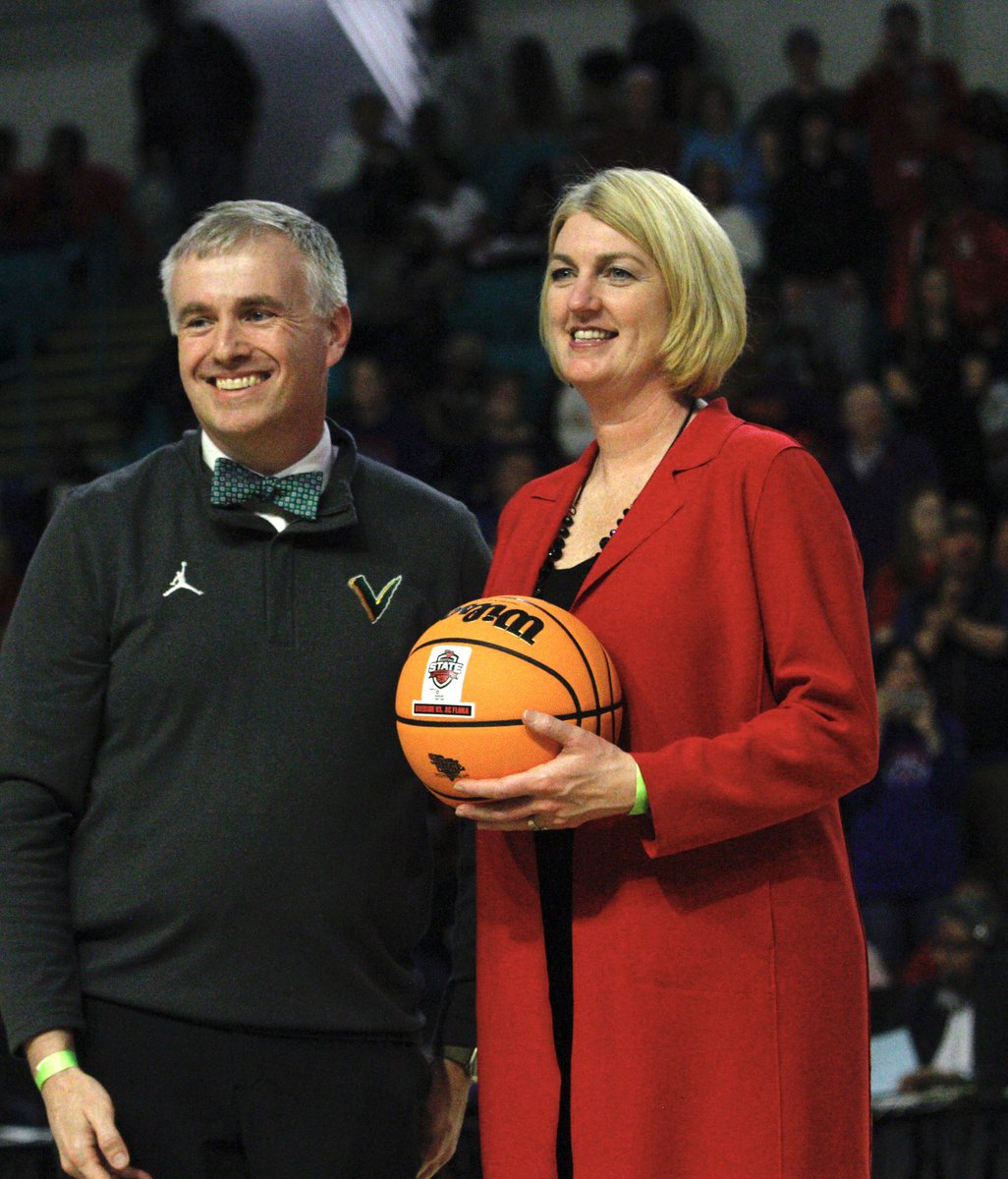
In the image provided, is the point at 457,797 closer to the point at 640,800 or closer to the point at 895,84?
the point at 640,800

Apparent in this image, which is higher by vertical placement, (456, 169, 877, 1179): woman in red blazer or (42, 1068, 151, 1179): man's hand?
(456, 169, 877, 1179): woman in red blazer

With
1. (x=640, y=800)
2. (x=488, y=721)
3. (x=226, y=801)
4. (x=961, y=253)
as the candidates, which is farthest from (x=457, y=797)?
(x=961, y=253)

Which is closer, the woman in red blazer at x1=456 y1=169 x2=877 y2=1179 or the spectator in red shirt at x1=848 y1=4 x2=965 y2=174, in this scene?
the woman in red blazer at x1=456 y1=169 x2=877 y2=1179

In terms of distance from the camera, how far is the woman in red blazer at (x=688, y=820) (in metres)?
2.35

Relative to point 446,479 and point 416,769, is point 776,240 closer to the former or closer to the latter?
point 446,479

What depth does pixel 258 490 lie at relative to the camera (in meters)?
2.74

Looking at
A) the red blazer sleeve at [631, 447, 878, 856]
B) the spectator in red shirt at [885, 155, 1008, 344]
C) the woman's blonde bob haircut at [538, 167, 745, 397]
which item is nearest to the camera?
the red blazer sleeve at [631, 447, 878, 856]

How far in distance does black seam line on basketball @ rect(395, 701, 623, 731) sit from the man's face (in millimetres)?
556

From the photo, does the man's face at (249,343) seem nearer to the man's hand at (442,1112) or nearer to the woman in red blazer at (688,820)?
the woman in red blazer at (688,820)

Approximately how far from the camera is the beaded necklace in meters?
2.63

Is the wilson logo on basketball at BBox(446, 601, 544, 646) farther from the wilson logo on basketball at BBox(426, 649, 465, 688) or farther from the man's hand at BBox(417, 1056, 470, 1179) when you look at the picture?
the man's hand at BBox(417, 1056, 470, 1179)

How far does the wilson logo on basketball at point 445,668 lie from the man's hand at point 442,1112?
2.38ft

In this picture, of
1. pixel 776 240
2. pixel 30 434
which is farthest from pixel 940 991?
pixel 30 434

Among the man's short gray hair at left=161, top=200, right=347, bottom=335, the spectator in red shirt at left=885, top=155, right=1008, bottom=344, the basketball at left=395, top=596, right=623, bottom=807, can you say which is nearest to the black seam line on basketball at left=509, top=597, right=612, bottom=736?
the basketball at left=395, top=596, right=623, bottom=807
